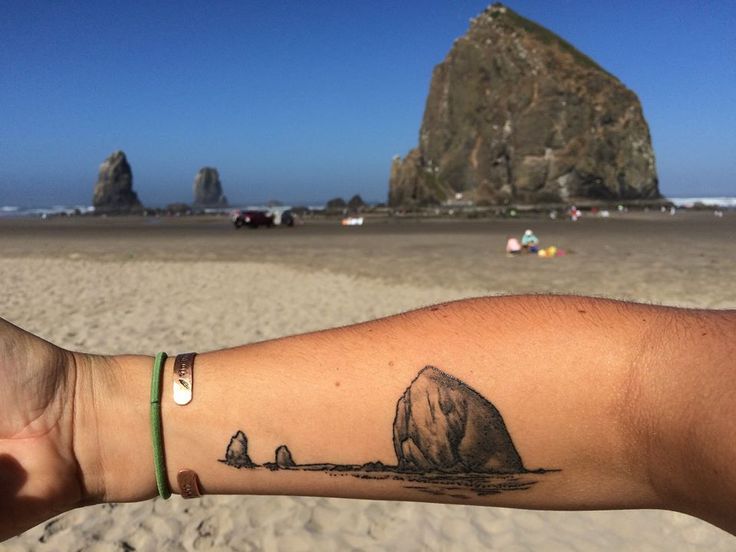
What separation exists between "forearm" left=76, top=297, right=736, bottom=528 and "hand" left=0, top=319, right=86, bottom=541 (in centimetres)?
6

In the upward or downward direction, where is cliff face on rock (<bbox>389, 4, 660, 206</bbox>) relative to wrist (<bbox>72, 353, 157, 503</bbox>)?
upward

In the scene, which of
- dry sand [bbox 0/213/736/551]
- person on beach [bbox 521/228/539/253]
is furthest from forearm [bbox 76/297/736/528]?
person on beach [bbox 521/228/539/253]

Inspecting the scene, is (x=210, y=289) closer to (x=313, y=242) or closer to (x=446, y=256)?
(x=446, y=256)

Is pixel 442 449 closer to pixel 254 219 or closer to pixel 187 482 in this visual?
pixel 187 482

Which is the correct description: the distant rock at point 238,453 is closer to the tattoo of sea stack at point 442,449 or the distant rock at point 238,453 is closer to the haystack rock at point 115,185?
the tattoo of sea stack at point 442,449

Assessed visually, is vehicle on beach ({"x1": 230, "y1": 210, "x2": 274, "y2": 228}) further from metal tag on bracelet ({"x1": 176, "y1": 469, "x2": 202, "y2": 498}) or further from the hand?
metal tag on bracelet ({"x1": 176, "y1": 469, "x2": 202, "y2": 498})

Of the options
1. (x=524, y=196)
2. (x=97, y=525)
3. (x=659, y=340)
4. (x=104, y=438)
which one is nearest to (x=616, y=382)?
(x=659, y=340)

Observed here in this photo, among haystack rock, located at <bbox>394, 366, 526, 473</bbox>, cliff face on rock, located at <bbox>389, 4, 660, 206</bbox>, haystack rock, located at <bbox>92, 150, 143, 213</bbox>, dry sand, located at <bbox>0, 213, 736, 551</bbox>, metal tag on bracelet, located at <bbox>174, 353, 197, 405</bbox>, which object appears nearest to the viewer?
haystack rock, located at <bbox>394, 366, 526, 473</bbox>

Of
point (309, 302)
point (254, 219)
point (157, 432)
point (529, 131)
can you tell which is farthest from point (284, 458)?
point (529, 131)

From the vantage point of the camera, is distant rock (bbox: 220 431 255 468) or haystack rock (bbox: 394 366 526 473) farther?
distant rock (bbox: 220 431 255 468)

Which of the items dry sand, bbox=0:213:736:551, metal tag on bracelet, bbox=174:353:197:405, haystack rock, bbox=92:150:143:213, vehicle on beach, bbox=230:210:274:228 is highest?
haystack rock, bbox=92:150:143:213

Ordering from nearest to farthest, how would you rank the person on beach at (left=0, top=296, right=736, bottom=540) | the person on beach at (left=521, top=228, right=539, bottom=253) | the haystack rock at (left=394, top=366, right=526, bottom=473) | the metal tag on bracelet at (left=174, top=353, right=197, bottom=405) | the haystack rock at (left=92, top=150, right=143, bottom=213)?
the person on beach at (left=0, top=296, right=736, bottom=540) → the haystack rock at (left=394, top=366, right=526, bottom=473) → the metal tag on bracelet at (left=174, top=353, right=197, bottom=405) → the person on beach at (left=521, top=228, right=539, bottom=253) → the haystack rock at (left=92, top=150, right=143, bottom=213)

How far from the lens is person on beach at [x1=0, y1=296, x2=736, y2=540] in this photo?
1244mm

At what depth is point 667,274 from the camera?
1459cm
